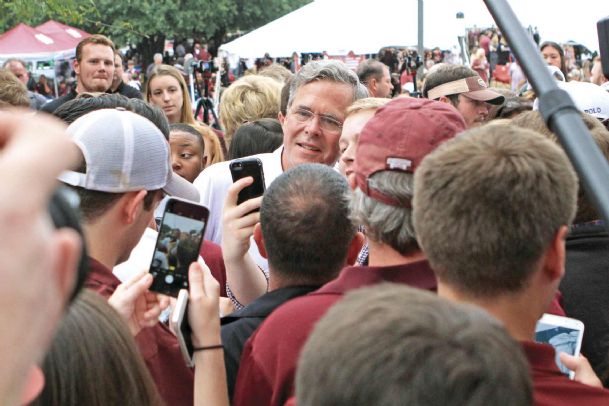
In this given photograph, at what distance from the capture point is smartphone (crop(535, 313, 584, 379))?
Result: 238cm

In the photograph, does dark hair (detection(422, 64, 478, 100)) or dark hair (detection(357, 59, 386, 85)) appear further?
dark hair (detection(357, 59, 386, 85))

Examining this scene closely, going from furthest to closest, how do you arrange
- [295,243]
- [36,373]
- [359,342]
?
[295,243] < [359,342] < [36,373]

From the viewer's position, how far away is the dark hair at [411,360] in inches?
51.5

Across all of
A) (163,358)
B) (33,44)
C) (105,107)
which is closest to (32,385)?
(163,358)

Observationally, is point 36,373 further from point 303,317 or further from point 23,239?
point 303,317

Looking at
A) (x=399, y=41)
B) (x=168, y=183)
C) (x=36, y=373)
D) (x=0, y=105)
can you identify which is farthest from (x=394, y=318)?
(x=399, y=41)

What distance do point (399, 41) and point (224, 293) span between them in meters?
15.2

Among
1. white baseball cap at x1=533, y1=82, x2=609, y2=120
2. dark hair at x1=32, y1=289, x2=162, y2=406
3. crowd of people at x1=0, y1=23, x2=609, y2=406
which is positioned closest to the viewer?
crowd of people at x1=0, y1=23, x2=609, y2=406

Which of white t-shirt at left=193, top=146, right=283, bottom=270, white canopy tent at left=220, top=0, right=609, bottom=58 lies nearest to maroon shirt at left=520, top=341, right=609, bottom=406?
white t-shirt at left=193, top=146, right=283, bottom=270

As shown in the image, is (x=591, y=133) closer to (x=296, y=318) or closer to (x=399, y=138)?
(x=399, y=138)

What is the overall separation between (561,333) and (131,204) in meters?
1.27

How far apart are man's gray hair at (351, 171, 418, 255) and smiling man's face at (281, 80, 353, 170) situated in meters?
1.86

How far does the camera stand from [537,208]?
1.99 metres

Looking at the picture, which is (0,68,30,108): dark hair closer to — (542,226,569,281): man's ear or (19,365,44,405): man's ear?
(542,226,569,281): man's ear
